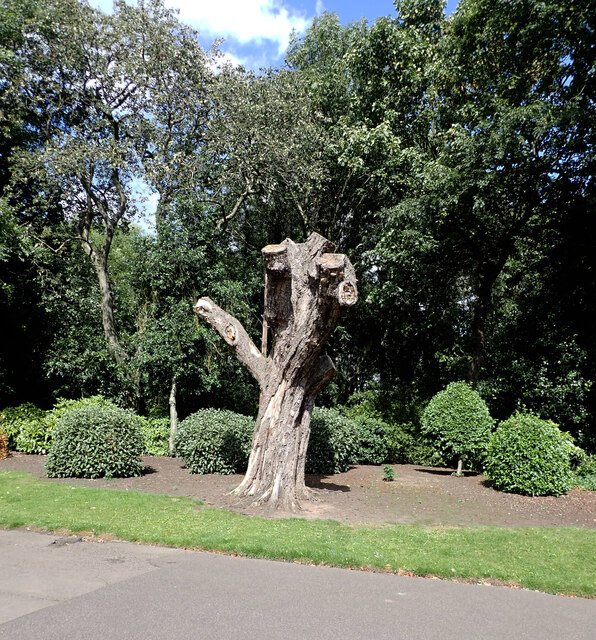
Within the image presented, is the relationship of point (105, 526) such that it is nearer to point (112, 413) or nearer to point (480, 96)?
point (112, 413)

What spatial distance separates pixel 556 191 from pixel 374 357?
9618mm

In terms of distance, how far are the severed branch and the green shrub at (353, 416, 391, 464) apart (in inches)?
207

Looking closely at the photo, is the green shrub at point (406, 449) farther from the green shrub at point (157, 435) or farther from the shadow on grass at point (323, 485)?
the green shrub at point (157, 435)

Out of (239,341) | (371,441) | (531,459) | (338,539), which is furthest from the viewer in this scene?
(371,441)

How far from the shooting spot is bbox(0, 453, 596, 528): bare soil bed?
7875 mm

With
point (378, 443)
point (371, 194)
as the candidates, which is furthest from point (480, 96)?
point (378, 443)

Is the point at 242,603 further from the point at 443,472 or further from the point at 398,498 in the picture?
the point at 443,472

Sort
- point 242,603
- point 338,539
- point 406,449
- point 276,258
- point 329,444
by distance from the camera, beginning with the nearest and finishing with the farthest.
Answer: point 242,603 < point 338,539 < point 276,258 < point 329,444 < point 406,449

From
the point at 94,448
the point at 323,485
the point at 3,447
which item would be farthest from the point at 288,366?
the point at 3,447

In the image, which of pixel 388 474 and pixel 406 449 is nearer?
pixel 388 474

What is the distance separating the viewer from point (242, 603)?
4.22 m

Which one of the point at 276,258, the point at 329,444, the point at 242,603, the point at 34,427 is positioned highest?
the point at 276,258

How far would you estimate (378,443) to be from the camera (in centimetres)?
1369

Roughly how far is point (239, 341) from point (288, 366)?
4.10 ft
